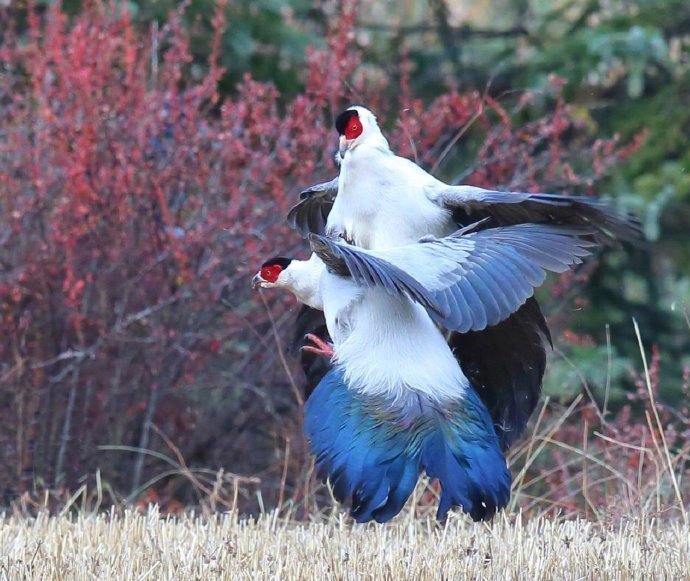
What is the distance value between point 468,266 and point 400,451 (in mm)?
617

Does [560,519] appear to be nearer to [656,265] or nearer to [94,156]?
[94,156]

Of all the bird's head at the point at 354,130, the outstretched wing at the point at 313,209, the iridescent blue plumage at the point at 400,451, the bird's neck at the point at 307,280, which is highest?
the bird's head at the point at 354,130

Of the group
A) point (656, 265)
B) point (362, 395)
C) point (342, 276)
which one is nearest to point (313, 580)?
point (362, 395)

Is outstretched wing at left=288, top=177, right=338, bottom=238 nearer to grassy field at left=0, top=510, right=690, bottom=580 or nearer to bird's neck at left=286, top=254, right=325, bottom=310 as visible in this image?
bird's neck at left=286, top=254, right=325, bottom=310

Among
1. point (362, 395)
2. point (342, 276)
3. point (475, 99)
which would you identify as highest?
point (475, 99)

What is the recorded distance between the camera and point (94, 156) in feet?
20.8

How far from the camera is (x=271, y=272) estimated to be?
15.1ft

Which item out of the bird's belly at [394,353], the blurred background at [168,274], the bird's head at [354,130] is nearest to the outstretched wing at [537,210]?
the bird's head at [354,130]

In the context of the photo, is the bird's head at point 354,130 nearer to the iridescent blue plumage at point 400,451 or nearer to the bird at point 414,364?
the bird at point 414,364

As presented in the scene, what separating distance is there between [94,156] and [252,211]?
808 millimetres

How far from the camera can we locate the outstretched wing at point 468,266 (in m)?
3.86

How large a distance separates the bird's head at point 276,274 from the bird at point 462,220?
0.80 feet

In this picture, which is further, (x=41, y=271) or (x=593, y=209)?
(x=41, y=271)

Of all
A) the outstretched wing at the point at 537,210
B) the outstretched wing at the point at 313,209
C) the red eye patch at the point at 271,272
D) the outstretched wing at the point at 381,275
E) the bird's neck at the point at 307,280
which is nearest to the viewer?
the outstretched wing at the point at 381,275
